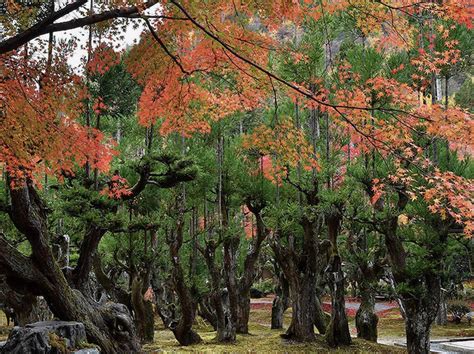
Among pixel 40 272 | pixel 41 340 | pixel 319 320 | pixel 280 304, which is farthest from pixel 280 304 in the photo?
pixel 41 340

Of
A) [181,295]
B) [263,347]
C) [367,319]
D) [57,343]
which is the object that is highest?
[57,343]

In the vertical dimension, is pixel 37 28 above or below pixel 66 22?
below

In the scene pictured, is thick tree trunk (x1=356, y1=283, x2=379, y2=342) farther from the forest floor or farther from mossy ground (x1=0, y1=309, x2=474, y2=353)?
mossy ground (x1=0, y1=309, x2=474, y2=353)

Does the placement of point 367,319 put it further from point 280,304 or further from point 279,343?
point 280,304

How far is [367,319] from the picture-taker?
17.1 m

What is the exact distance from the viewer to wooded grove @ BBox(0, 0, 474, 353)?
23.8 ft

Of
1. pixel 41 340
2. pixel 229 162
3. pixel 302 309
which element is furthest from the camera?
pixel 229 162

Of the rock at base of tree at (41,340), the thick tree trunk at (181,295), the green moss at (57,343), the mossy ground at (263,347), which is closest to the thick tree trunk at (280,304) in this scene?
the mossy ground at (263,347)

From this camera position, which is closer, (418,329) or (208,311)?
(418,329)

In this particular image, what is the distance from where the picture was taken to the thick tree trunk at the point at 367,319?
1697 cm

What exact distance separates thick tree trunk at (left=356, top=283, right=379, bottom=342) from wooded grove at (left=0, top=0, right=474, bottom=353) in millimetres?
70

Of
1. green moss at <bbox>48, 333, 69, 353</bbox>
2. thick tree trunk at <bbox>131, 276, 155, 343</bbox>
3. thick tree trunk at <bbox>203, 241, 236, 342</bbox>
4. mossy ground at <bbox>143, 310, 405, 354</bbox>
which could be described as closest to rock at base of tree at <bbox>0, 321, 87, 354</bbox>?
green moss at <bbox>48, 333, 69, 353</bbox>

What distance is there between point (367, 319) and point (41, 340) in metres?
12.1

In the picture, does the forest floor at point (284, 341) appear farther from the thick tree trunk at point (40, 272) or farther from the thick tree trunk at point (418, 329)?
the thick tree trunk at point (40, 272)
